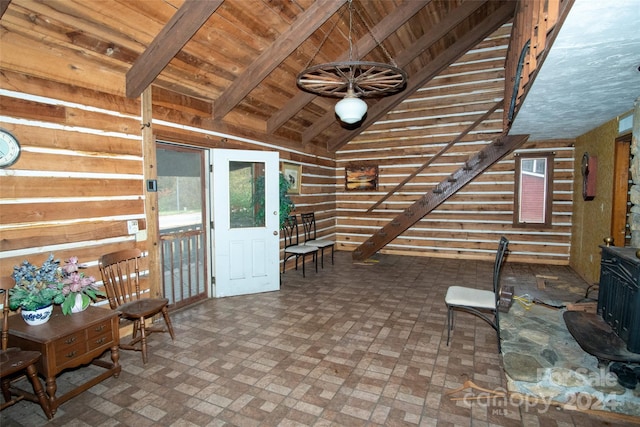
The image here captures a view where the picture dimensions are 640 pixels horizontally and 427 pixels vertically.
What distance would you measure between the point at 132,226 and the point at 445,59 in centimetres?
653

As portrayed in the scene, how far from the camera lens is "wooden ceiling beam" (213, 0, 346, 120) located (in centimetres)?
376

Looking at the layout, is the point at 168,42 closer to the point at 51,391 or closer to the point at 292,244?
the point at 51,391

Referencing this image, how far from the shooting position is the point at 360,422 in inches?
90.2

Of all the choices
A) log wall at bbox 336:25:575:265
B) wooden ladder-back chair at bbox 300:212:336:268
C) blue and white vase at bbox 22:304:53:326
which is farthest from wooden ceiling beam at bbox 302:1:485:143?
blue and white vase at bbox 22:304:53:326

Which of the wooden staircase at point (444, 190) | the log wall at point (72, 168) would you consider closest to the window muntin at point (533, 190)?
the wooden staircase at point (444, 190)

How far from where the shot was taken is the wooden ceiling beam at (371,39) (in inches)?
178

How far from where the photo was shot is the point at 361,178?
27.3ft

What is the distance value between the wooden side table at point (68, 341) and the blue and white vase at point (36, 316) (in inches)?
1.4

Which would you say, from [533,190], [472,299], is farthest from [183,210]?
[533,190]

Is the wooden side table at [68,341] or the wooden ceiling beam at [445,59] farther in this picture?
the wooden ceiling beam at [445,59]

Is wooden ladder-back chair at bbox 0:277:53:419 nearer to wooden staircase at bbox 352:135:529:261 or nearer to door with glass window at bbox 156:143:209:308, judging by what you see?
door with glass window at bbox 156:143:209:308

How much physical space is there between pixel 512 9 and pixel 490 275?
4.92 meters

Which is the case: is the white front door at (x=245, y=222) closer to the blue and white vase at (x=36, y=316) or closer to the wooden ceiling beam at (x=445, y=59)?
the blue and white vase at (x=36, y=316)

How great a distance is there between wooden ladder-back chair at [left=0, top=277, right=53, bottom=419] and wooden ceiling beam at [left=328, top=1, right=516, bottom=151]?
6.64 metres
